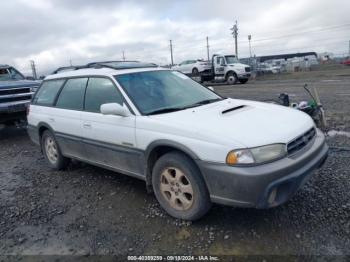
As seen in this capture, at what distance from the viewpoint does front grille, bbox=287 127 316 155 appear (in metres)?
3.15

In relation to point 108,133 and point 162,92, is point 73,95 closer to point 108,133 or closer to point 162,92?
point 108,133

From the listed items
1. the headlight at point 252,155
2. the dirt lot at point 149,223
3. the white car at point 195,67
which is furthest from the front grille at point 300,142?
the white car at point 195,67

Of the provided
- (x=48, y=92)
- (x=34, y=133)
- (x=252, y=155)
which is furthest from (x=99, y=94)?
(x=252, y=155)

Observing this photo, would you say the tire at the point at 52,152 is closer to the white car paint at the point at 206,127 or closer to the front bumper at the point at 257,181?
the white car paint at the point at 206,127

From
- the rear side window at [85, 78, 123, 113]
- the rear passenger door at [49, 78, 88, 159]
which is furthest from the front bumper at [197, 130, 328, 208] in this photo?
the rear passenger door at [49, 78, 88, 159]

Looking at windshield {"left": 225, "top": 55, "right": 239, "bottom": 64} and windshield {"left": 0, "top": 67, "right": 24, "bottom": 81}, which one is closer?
windshield {"left": 0, "top": 67, "right": 24, "bottom": 81}

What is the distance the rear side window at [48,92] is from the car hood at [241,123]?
2.47m

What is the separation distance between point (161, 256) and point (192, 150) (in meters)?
1.01

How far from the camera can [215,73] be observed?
997 inches

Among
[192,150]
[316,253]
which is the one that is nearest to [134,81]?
[192,150]

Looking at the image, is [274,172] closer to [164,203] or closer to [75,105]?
[164,203]

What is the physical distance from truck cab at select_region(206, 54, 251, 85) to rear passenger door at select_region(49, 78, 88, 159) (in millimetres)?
20147

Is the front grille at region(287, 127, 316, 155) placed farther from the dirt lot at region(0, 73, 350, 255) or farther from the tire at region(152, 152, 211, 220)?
the tire at region(152, 152, 211, 220)

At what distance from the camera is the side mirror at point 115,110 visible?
3.79 metres
